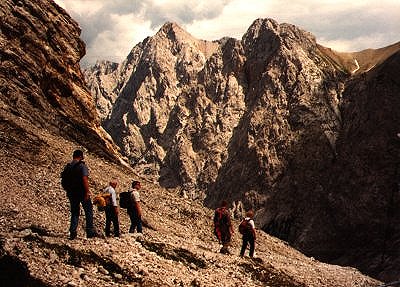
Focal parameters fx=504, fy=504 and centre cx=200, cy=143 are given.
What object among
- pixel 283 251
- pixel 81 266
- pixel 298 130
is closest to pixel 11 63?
pixel 283 251

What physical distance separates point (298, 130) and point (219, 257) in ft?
421

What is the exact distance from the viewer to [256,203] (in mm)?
140125

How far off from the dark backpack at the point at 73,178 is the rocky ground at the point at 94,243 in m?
1.81

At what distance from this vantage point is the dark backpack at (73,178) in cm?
1759

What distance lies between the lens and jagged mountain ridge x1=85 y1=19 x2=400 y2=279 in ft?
373

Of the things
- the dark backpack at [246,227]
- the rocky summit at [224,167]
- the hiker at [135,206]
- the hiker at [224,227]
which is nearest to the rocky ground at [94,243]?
the rocky summit at [224,167]

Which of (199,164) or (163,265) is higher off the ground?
(199,164)

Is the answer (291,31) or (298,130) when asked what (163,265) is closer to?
(298,130)

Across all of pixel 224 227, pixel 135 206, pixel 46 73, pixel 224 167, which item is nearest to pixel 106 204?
pixel 135 206

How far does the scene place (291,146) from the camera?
481 ft

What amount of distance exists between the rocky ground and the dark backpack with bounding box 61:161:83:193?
1.81 metres

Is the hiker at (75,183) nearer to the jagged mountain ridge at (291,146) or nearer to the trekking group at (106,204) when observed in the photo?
the trekking group at (106,204)

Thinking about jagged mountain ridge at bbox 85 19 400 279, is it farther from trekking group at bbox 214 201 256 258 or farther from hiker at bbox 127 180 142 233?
hiker at bbox 127 180 142 233

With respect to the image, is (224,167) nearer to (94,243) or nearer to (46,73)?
(46,73)
